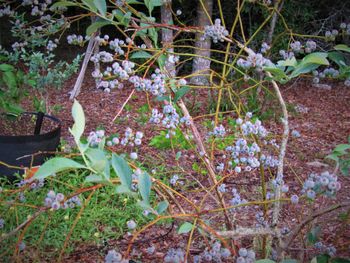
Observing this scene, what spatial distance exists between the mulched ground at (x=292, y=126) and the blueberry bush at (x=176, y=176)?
59 mm

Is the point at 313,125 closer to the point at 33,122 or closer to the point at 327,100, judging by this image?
Answer: the point at 327,100

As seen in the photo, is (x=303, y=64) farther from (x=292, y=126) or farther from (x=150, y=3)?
(x=292, y=126)

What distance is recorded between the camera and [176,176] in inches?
78.6

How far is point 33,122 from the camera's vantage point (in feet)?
12.1

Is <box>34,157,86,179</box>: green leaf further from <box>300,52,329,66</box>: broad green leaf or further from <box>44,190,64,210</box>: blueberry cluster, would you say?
<box>300,52,329,66</box>: broad green leaf

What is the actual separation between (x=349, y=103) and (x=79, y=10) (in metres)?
5.05

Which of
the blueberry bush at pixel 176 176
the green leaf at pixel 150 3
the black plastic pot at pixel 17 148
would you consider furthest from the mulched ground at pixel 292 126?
the green leaf at pixel 150 3

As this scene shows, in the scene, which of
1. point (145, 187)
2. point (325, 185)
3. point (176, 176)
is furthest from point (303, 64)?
point (176, 176)

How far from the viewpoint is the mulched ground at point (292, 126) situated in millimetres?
2473

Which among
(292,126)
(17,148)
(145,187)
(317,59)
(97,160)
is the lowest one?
(292,126)

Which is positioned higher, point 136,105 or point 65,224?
point 65,224

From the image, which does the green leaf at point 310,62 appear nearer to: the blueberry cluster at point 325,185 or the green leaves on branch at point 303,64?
the green leaves on branch at point 303,64

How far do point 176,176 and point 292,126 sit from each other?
109 inches

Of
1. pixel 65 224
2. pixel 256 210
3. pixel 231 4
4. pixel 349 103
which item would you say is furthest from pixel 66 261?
pixel 231 4
